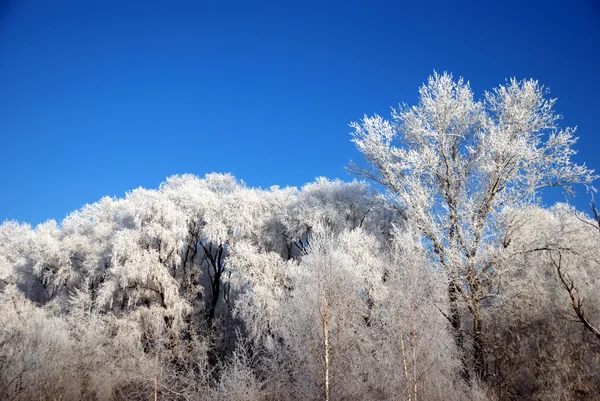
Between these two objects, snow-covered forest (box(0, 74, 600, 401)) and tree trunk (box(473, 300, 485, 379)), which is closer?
snow-covered forest (box(0, 74, 600, 401))

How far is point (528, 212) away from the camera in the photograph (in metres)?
12.1

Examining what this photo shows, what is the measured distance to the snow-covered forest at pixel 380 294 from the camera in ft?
30.0

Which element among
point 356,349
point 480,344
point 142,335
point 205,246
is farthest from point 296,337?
point 205,246

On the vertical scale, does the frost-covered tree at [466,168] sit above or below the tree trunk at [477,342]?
above

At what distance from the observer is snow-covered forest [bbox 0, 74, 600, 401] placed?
30.0 ft

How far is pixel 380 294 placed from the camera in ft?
46.4

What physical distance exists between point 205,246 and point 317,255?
54.1ft

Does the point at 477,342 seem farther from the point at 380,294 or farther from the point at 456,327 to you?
the point at 380,294

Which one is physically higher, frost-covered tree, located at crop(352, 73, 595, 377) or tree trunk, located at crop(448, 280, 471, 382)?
frost-covered tree, located at crop(352, 73, 595, 377)

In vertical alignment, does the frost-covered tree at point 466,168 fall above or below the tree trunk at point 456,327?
above

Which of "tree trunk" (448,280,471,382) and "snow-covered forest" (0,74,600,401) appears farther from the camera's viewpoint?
"tree trunk" (448,280,471,382)

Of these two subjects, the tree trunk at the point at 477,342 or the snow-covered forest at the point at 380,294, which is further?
the tree trunk at the point at 477,342

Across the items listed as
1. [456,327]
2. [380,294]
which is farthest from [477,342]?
[380,294]

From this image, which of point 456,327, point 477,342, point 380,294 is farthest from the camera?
point 380,294
